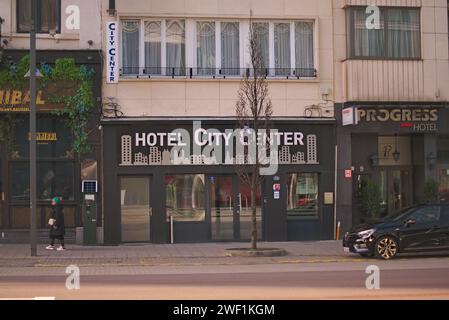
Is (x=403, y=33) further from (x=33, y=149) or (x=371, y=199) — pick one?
(x=33, y=149)

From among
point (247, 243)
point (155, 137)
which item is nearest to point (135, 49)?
point (155, 137)

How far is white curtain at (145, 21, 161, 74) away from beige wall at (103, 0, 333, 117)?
39 cm

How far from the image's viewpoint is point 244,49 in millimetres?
23812

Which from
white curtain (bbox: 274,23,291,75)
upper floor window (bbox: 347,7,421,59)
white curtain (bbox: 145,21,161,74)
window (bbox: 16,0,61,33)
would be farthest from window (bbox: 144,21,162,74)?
upper floor window (bbox: 347,7,421,59)

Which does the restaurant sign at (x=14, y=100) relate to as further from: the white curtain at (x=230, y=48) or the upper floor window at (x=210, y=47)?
the white curtain at (x=230, y=48)

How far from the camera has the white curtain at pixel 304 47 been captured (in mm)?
24156

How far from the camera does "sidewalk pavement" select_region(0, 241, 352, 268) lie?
18.3m

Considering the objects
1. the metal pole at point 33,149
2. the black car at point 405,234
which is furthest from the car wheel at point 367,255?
the metal pole at point 33,149

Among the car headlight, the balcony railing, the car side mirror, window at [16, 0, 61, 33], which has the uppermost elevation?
window at [16, 0, 61, 33]

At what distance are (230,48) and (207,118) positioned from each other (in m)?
2.66

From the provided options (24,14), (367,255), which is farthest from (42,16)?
(367,255)

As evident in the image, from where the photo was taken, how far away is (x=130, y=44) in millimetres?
23391

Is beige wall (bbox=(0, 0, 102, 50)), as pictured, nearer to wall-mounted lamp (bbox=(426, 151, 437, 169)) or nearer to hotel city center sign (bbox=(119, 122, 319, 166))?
hotel city center sign (bbox=(119, 122, 319, 166))
